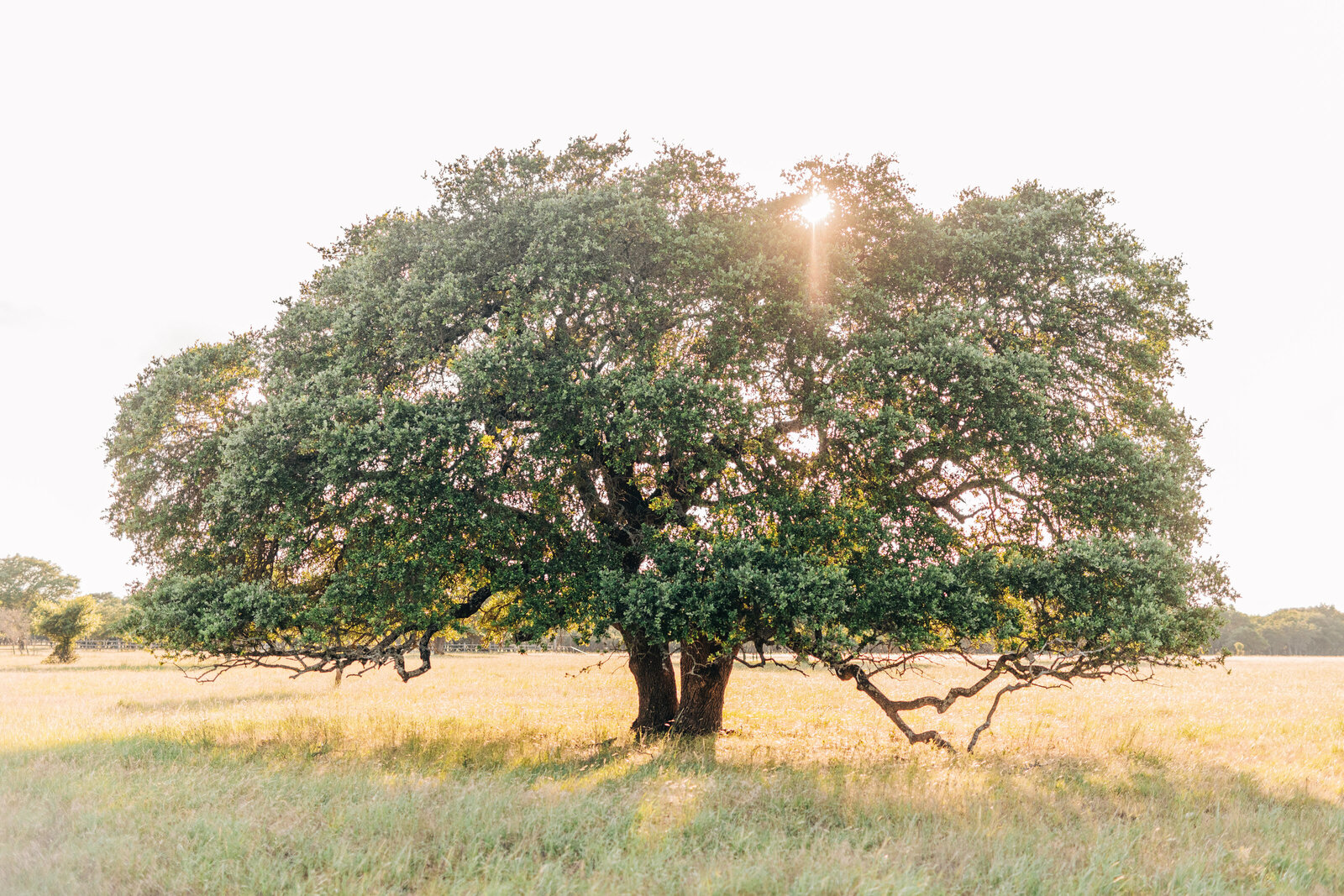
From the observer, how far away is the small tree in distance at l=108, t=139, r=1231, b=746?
47.6 ft

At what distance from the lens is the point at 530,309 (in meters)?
15.2

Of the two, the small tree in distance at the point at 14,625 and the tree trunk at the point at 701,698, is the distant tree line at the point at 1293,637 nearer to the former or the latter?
the tree trunk at the point at 701,698

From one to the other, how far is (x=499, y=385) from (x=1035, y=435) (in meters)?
11.2

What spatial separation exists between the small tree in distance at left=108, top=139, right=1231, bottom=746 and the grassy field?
252 centimetres

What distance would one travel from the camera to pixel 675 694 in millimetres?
20516

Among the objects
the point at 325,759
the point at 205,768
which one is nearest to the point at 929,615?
the point at 325,759

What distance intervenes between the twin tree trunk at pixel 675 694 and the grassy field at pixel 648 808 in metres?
1.15

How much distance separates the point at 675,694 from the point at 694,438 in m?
9.29

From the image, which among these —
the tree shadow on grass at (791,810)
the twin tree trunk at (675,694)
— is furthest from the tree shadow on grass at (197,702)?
the twin tree trunk at (675,694)

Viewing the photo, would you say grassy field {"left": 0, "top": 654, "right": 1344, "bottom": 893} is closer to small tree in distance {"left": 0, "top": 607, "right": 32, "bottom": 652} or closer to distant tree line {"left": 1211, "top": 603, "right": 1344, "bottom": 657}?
small tree in distance {"left": 0, "top": 607, "right": 32, "bottom": 652}

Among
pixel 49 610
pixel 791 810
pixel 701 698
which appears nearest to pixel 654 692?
pixel 701 698

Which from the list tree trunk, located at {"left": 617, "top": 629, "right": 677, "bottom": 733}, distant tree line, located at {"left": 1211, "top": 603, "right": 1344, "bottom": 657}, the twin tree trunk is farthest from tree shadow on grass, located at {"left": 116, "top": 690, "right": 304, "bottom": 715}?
distant tree line, located at {"left": 1211, "top": 603, "right": 1344, "bottom": 657}

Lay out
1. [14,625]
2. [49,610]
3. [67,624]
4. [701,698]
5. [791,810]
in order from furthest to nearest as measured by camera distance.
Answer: [14,625], [49,610], [67,624], [701,698], [791,810]

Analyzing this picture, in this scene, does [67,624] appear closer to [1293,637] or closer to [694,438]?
[694,438]
